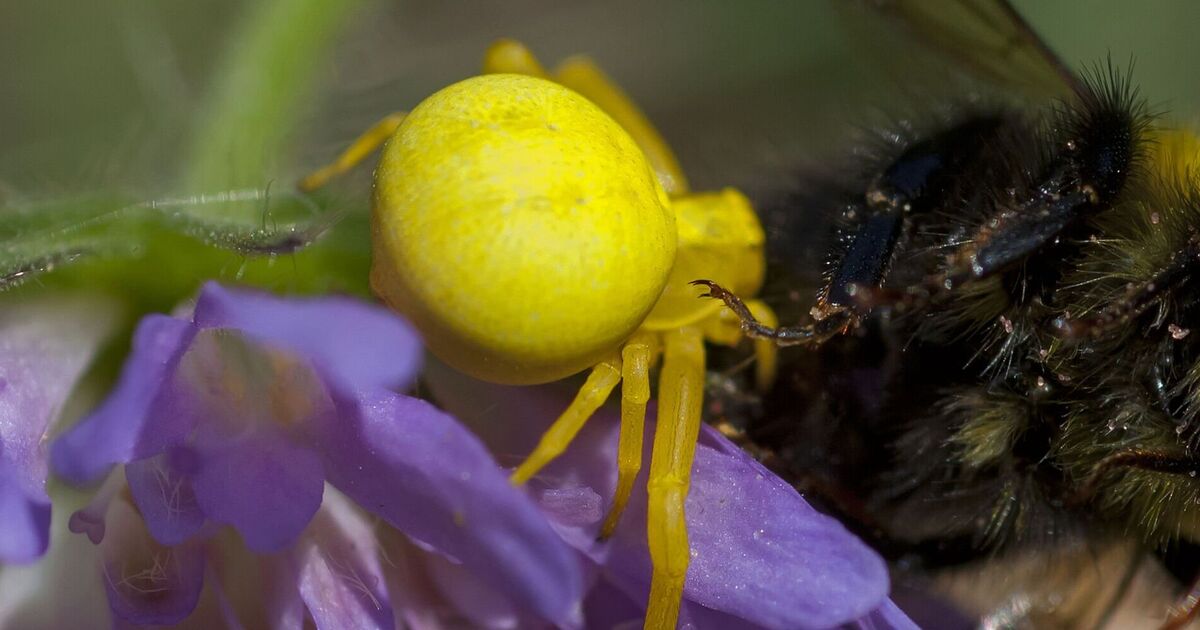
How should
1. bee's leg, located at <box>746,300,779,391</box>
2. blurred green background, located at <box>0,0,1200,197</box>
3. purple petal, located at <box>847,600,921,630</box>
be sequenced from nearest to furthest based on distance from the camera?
purple petal, located at <box>847,600,921,630</box> < bee's leg, located at <box>746,300,779,391</box> < blurred green background, located at <box>0,0,1200,197</box>

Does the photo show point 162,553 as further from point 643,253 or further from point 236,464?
point 643,253

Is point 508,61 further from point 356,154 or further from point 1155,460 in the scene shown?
point 1155,460

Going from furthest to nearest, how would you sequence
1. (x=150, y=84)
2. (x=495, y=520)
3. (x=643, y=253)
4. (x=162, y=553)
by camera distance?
1. (x=150, y=84)
2. (x=162, y=553)
3. (x=643, y=253)
4. (x=495, y=520)

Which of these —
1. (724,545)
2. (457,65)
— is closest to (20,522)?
(724,545)

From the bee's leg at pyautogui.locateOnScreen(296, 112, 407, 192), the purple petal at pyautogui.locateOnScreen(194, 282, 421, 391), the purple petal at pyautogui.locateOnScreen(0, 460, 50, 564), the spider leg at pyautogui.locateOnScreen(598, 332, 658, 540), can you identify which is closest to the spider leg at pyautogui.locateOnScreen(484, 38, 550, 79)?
the bee's leg at pyautogui.locateOnScreen(296, 112, 407, 192)

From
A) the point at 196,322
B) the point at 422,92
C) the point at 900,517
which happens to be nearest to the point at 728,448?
the point at 900,517

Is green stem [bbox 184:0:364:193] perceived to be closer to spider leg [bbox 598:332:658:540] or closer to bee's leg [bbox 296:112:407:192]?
bee's leg [bbox 296:112:407:192]
